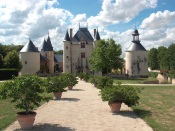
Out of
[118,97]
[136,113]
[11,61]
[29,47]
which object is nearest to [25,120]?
[118,97]

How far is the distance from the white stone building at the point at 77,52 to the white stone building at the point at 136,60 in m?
8.25

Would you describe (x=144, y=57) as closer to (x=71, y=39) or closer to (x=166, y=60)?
(x=71, y=39)

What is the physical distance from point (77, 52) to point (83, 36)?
380 cm

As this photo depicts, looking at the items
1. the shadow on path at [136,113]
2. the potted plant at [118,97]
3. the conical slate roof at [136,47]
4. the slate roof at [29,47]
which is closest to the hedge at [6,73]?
the slate roof at [29,47]

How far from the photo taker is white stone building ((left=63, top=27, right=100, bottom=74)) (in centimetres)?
5584

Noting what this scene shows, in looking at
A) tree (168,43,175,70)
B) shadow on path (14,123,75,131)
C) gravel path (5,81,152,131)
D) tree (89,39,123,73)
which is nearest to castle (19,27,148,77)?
tree (89,39,123,73)

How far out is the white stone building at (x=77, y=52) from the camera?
55.8 meters

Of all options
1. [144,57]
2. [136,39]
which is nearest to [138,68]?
[144,57]

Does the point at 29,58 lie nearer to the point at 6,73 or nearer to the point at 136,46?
the point at 6,73

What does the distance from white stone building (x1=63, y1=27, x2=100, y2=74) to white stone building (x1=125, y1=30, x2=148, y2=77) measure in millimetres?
8246

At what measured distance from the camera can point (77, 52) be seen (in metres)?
56.5

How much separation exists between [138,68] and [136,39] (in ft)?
19.1

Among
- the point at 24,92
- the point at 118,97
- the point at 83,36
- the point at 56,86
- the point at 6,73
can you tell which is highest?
the point at 83,36

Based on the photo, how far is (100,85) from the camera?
2184 cm
